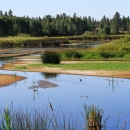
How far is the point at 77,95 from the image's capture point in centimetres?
1909

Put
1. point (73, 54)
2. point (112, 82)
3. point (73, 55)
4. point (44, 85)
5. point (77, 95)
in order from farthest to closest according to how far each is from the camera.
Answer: point (73, 54) → point (73, 55) → point (112, 82) → point (44, 85) → point (77, 95)

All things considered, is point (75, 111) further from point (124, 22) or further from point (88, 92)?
point (124, 22)

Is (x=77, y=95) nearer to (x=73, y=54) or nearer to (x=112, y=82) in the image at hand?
(x=112, y=82)

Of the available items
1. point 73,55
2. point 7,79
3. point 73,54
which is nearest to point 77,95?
point 7,79

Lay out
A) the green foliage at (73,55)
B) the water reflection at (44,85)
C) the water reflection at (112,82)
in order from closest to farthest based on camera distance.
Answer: the water reflection at (112,82)
the water reflection at (44,85)
the green foliage at (73,55)

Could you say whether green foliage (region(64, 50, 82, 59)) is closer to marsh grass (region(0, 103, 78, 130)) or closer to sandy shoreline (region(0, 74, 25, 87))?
sandy shoreline (region(0, 74, 25, 87))

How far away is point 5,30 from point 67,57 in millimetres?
76295

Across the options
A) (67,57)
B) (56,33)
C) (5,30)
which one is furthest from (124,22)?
(67,57)

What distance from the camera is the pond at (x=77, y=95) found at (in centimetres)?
1503

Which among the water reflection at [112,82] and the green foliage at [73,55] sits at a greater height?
the green foliage at [73,55]

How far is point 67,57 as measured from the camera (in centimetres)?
4334

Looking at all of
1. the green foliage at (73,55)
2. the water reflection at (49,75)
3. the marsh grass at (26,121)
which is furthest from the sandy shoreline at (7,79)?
the green foliage at (73,55)

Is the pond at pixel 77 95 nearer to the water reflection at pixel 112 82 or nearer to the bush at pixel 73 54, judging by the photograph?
the water reflection at pixel 112 82

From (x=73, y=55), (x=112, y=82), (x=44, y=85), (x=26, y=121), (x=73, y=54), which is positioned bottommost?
(x=112, y=82)
